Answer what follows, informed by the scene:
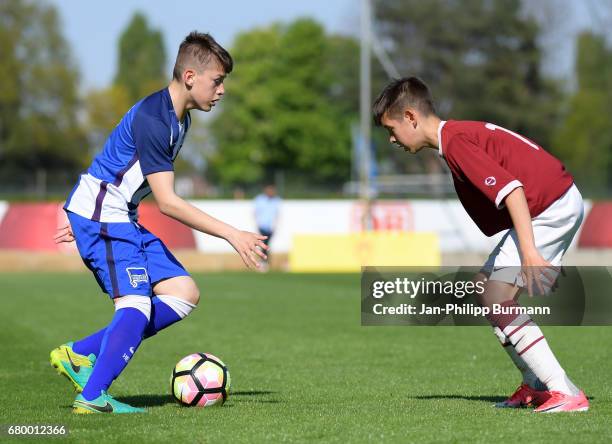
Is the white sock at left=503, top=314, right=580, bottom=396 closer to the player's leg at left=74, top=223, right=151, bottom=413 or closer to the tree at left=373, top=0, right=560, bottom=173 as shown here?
the player's leg at left=74, top=223, right=151, bottom=413

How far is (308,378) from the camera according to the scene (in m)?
8.27

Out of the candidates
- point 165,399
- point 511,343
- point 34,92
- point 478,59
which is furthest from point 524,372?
point 34,92

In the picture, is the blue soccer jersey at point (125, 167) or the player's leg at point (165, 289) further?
the player's leg at point (165, 289)

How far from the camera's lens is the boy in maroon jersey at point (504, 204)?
605 centimetres

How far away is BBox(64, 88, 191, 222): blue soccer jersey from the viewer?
6020 millimetres

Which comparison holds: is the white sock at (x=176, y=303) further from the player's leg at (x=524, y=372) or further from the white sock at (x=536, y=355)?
the white sock at (x=536, y=355)

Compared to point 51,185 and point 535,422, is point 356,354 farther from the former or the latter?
point 51,185

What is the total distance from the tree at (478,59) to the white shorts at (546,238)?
2394 inches

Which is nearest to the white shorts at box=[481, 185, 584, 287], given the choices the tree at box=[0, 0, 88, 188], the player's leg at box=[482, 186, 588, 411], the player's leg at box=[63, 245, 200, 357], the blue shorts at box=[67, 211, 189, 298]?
the player's leg at box=[482, 186, 588, 411]

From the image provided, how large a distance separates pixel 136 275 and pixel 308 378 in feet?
8.27

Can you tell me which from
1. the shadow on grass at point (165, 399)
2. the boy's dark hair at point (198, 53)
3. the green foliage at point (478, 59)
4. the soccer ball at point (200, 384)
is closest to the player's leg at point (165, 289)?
the soccer ball at point (200, 384)

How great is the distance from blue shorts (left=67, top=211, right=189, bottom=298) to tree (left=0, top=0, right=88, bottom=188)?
65161 mm

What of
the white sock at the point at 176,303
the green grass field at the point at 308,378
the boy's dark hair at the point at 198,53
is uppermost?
the boy's dark hair at the point at 198,53

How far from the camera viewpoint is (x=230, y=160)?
85.8 meters
